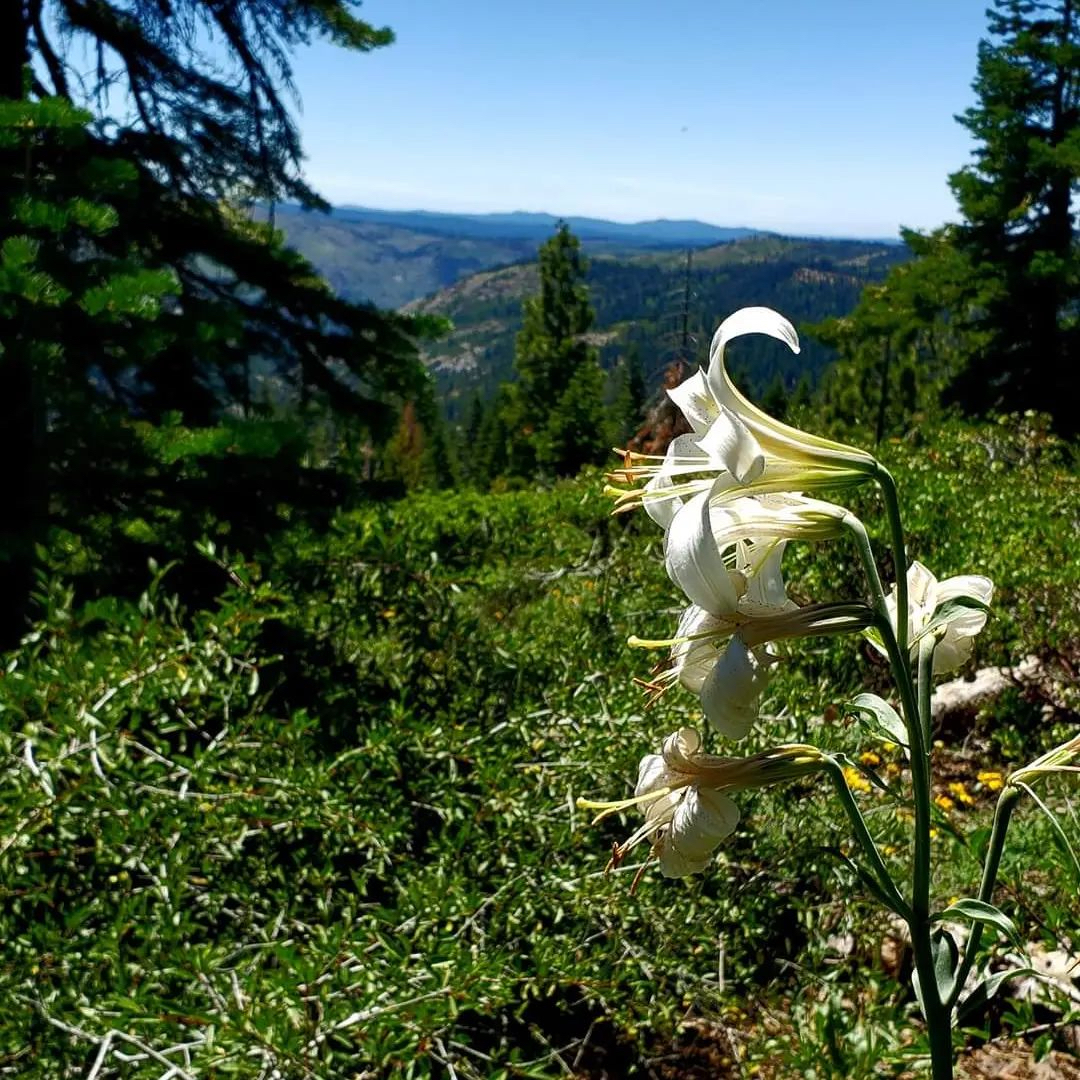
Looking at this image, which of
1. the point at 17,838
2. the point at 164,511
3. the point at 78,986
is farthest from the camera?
the point at 164,511

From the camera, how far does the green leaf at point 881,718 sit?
102 centimetres

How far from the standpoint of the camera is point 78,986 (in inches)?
75.0

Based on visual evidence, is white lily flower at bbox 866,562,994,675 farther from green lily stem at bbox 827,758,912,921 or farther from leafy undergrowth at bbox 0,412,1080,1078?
leafy undergrowth at bbox 0,412,1080,1078

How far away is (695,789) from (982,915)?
0.29 m

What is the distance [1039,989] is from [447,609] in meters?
2.03

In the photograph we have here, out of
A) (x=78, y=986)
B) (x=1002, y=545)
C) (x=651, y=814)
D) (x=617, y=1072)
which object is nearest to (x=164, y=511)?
(x=78, y=986)

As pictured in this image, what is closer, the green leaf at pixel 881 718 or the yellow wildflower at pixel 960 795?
the green leaf at pixel 881 718

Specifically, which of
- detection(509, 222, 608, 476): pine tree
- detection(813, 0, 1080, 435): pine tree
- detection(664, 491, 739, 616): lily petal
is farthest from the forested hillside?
detection(509, 222, 608, 476): pine tree

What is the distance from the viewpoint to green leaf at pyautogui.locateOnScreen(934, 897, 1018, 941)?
0.85 metres

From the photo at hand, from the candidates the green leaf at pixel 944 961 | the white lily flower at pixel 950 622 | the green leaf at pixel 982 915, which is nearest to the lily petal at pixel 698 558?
the white lily flower at pixel 950 622

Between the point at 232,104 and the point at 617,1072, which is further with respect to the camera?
the point at 232,104

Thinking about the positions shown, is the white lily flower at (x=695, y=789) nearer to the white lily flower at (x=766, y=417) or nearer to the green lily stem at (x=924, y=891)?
the green lily stem at (x=924, y=891)

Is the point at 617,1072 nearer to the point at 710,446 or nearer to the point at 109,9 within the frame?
the point at 710,446

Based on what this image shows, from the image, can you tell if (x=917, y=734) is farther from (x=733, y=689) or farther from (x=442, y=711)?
(x=442, y=711)
